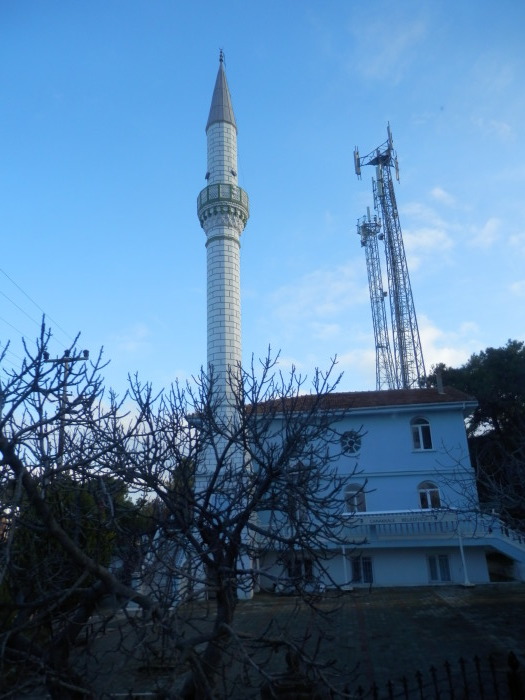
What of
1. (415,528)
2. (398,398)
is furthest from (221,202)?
(415,528)

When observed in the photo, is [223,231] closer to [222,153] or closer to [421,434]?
[222,153]

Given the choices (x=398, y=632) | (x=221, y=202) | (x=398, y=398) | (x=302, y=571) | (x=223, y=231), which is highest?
(x=221, y=202)

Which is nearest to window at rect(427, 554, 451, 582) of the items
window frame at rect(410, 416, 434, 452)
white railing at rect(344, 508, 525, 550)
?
white railing at rect(344, 508, 525, 550)

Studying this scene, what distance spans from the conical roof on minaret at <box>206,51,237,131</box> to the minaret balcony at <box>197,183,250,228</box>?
360 centimetres

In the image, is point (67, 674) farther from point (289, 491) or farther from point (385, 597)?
point (385, 597)

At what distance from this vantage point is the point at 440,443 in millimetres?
23422

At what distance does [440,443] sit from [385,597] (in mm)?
6912

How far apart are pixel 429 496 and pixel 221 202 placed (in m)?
14.8

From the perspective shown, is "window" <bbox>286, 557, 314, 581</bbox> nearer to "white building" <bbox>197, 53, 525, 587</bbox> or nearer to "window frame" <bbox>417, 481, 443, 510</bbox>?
"white building" <bbox>197, 53, 525, 587</bbox>

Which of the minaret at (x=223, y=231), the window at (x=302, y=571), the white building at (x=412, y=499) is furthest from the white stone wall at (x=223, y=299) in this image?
the window at (x=302, y=571)

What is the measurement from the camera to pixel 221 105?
1019 inches

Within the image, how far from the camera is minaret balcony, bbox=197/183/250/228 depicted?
23734 millimetres

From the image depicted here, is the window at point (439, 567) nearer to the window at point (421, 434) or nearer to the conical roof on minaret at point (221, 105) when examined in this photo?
the window at point (421, 434)

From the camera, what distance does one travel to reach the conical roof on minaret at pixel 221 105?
25.5 m
